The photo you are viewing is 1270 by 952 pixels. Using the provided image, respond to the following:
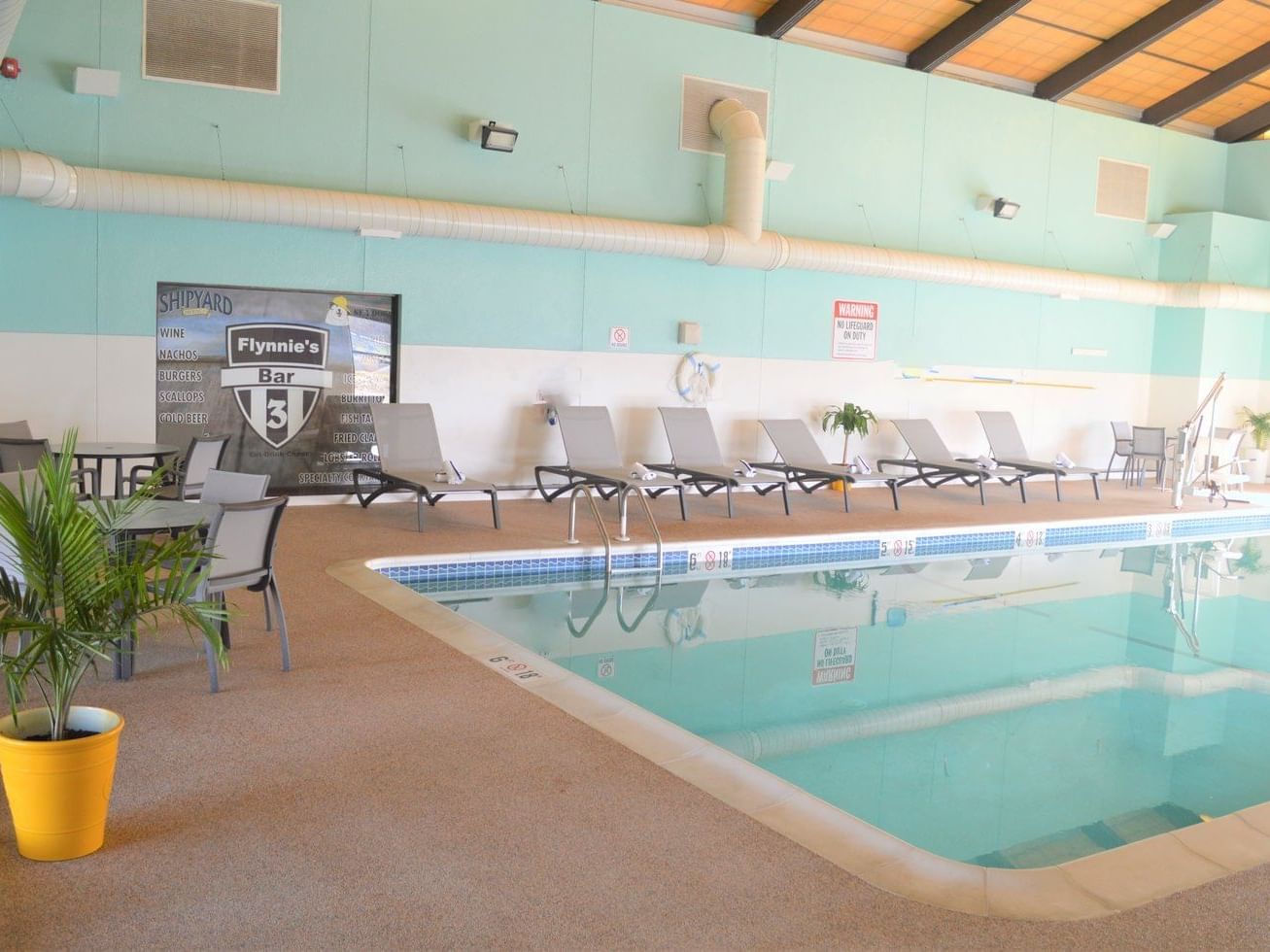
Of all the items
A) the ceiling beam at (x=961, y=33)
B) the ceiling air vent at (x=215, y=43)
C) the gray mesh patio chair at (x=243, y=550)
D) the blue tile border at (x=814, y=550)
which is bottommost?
the blue tile border at (x=814, y=550)

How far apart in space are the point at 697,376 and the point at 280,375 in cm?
411

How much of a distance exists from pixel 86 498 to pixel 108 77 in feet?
17.6

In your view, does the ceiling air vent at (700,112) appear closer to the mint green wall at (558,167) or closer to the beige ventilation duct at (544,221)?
the mint green wall at (558,167)

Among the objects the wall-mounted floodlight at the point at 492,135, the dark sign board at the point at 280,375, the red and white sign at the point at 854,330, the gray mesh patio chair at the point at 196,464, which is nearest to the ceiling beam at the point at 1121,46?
the red and white sign at the point at 854,330

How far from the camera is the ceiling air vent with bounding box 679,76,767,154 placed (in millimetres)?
11203

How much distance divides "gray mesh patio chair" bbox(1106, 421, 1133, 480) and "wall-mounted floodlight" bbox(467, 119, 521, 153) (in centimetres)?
893

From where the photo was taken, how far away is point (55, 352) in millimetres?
8695

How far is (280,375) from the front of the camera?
9.64m

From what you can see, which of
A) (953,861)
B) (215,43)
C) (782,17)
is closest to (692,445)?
(782,17)

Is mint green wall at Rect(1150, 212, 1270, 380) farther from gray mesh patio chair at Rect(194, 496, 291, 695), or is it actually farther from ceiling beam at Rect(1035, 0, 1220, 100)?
gray mesh patio chair at Rect(194, 496, 291, 695)

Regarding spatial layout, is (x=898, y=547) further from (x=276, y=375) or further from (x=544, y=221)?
(x=276, y=375)

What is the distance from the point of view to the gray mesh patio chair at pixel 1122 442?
14.6 meters

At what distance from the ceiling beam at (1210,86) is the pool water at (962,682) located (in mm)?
7501

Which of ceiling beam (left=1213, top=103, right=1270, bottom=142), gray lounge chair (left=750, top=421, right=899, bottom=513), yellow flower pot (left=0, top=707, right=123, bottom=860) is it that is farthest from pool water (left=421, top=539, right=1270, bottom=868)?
ceiling beam (left=1213, top=103, right=1270, bottom=142)
